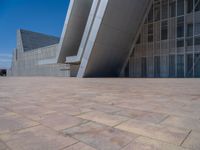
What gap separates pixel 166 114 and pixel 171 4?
64.5 feet

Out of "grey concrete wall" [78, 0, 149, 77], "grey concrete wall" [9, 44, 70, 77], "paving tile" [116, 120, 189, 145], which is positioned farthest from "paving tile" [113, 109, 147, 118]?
"grey concrete wall" [9, 44, 70, 77]

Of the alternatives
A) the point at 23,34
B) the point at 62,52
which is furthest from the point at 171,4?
the point at 23,34

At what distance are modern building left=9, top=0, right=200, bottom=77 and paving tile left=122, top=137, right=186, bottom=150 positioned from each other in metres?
14.8

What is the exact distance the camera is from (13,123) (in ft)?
7.70

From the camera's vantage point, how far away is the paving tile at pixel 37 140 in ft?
5.34

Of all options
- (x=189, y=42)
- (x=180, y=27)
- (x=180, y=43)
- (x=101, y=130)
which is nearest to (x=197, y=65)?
(x=189, y=42)

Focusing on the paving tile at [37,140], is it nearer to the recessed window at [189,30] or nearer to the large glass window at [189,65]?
the large glass window at [189,65]

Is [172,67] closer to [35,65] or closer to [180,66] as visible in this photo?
[180,66]

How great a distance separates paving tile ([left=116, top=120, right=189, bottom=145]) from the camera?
70.5 inches

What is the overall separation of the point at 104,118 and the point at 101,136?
0.71 m

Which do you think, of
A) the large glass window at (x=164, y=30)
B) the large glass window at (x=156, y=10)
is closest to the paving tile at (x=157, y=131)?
the large glass window at (x=164, y=30)

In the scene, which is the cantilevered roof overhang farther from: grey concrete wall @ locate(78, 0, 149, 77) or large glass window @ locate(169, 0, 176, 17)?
large glass window @ locate(169, 0, 176, 17)

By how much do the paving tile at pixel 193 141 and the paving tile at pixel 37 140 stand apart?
1122 millimetres

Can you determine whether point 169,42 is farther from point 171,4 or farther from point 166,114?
point 166,114
